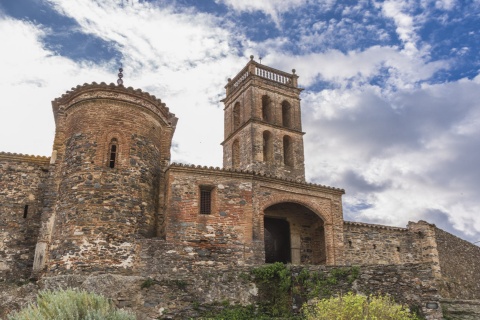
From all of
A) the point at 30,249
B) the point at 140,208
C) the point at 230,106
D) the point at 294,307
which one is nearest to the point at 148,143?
the point at 140,208

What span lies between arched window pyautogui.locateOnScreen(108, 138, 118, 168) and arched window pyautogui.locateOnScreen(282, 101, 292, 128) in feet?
54.9

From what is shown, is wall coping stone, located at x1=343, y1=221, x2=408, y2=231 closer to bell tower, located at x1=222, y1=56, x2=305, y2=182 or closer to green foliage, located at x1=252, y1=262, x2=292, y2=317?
bell tower, located at x1=222, y1=56, x2=305, y2=182

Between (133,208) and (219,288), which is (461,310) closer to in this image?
(219,288)

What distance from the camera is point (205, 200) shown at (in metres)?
16.7

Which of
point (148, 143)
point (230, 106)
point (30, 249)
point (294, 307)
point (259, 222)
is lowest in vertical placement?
point (294, 307)

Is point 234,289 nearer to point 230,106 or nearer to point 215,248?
point 215,248

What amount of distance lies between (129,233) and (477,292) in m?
20.4

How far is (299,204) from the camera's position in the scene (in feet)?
63.0

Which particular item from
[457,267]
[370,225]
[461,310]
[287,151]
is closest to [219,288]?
[461,310]

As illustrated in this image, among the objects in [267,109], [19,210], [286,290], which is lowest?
[286,290]

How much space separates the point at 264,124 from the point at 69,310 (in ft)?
73.3

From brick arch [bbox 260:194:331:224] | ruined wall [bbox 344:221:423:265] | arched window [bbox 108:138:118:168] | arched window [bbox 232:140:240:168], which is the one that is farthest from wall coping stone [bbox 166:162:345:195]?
arched window [bbox 232:140:240:168]

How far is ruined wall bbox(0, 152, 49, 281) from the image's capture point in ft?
50.4

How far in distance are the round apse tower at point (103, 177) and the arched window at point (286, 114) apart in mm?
14668
